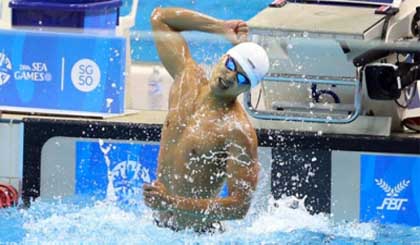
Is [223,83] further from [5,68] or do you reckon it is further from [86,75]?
[5,68]

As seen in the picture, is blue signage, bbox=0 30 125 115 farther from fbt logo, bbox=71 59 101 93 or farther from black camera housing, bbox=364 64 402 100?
black camera housing, bbox=364 64 402 100

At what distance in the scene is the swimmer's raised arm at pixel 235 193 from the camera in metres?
4.03

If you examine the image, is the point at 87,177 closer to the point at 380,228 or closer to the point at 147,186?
the point at 380,228

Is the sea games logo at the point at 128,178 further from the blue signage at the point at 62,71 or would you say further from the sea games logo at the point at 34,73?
the sea games logo at the point at 34,73

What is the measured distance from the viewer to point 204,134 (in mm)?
4289

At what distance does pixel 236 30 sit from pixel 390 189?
4.05ft

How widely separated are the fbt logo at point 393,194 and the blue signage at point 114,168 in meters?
0.98

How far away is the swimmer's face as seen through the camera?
3992mm

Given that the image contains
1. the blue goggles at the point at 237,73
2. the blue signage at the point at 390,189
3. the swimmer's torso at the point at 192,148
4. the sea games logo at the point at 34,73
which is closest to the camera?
the blue goggles at the point at 237,73

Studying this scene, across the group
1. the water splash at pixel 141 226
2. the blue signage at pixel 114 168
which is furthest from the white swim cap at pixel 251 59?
the blue signage at pixel 114 168

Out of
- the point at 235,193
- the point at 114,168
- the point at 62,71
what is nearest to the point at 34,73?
the point at 62,71

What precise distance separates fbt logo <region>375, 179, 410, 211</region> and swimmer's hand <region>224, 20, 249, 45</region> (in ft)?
3.62

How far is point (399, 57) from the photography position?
→ 5.30 meters

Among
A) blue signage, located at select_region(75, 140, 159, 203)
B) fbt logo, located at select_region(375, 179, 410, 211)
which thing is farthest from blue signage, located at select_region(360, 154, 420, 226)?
blue signage, located at select_region(75, 140, 159, 203)
